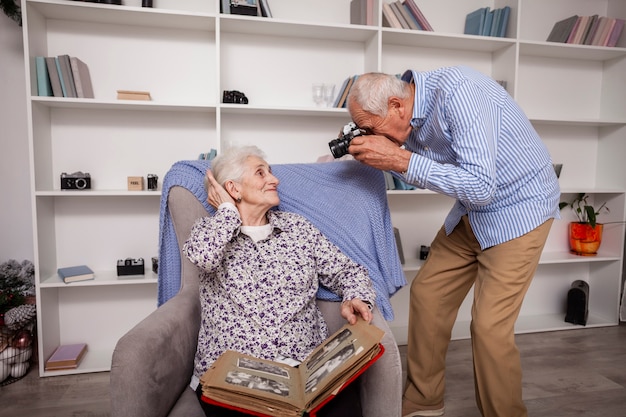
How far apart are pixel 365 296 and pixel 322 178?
473 millimetres

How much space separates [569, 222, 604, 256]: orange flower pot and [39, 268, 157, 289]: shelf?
8.87 feet

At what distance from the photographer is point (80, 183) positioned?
2408 millimetres

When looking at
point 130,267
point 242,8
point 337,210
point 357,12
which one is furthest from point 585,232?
point 130,267

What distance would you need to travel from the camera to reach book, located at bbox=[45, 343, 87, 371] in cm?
232

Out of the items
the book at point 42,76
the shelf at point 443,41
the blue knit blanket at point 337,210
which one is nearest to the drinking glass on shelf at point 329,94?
the shelf at point 443,41

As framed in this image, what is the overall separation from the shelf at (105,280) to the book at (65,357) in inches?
13.6

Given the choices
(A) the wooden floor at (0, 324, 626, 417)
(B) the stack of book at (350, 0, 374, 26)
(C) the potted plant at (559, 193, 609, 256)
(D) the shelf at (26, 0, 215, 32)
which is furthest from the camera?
(C) the potted plant at (559, 193, 609, 256)

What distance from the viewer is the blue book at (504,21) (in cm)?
274

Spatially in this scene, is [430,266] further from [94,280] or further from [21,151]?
[21,151]

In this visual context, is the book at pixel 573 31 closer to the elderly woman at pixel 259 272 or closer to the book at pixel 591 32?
the book at pixel 591 32

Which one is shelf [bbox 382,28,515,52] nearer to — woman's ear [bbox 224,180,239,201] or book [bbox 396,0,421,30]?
book [bbox 396,0,421,30]

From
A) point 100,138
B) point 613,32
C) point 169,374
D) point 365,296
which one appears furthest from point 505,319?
point 613,32

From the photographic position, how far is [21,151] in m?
2.51

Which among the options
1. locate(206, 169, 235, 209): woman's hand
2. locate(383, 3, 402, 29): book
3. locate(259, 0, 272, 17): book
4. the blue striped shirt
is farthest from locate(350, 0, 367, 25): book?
locate(206, 169, 235, 209): woman's hand
